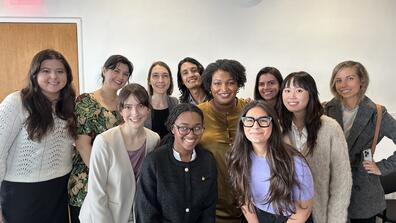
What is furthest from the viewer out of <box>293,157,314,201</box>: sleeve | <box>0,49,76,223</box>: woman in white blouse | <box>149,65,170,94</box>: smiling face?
<box>149,65,170,94</box>: smiling face

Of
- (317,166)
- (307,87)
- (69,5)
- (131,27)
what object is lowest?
(317,166)

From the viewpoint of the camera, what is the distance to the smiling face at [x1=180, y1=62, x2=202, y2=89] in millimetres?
2689

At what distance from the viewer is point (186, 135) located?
1.70m

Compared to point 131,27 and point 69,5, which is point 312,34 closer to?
point 131,27

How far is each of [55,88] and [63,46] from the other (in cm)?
219

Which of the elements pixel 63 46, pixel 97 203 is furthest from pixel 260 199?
pixel 63 46

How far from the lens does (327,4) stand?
13.3ft

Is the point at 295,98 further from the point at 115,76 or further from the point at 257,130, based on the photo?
the point at 115,76

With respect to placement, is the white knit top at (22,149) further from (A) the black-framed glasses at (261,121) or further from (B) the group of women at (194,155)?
(A) the black-framed glasses at (261,121)

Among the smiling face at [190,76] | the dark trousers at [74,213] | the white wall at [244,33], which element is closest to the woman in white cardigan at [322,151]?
the smiling face at [190,76]

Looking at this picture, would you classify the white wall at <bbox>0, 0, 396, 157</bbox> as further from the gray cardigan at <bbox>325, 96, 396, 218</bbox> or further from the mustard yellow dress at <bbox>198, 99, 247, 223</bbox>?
the gray cardigan at <bbox>325, 96, 396, 218</bbox>

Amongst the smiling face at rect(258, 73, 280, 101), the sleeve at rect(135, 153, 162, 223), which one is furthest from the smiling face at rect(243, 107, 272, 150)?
the smiling face at rect(258, 73, 280, 101)

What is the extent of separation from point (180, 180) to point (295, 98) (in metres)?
0.79

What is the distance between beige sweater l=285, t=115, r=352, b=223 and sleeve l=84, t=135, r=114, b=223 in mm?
1139
